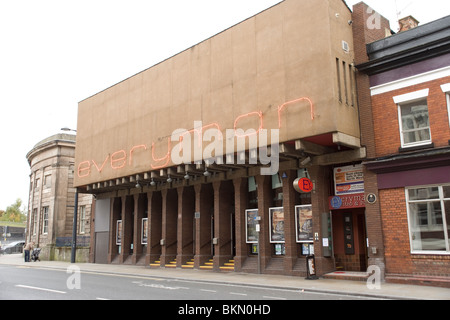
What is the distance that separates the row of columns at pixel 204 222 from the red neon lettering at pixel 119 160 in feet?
9.00

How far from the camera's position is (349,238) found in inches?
736

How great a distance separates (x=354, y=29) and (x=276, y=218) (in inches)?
377

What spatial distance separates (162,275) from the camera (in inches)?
800

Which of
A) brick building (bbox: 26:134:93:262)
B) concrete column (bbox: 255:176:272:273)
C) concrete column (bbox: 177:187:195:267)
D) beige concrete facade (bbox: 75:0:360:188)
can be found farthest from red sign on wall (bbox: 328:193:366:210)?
brick building (bbox: 26:134:93:262)

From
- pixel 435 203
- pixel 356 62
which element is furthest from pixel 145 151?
pixel 435 203

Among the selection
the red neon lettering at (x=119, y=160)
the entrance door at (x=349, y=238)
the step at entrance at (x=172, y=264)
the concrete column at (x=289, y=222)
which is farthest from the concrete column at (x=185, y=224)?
the entrance door at (x=349, y=238)

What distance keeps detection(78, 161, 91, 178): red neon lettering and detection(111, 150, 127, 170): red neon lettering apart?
3.43 meters

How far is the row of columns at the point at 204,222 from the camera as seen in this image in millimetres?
19141

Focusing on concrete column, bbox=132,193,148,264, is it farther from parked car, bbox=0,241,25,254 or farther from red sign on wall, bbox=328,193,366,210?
parked car, bbox=0,241,25,254

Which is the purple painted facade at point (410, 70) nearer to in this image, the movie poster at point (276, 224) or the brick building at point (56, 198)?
the movie poster at point (276, 224)

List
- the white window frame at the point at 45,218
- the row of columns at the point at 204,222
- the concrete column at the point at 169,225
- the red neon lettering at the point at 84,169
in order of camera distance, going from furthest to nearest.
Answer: the white window frame at the point at 45,218 → the red neon lettering at the point at 84,169 → the concrete column at the point at 169,225 → the row of columns at the point at 204,222

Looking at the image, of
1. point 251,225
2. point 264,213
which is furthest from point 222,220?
point 264,213

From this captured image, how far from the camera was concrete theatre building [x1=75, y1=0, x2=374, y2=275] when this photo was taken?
1705 centimetres

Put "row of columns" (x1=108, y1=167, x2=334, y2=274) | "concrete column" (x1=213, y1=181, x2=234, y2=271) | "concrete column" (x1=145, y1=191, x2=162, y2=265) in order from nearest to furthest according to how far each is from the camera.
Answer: "row of columns" (x1=108, y1=167, x2=334, y2=274) → "concrete column" (x1=213, y1=181, x2=234, y2=271) → "concrete column" (x1=145, y1=191, x2=162, y2=265)
